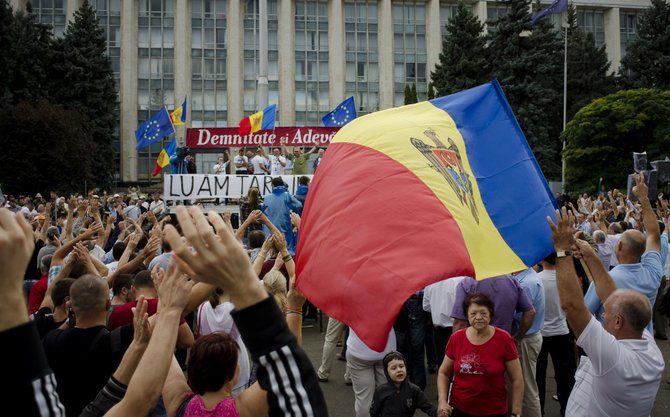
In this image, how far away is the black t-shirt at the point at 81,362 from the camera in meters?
3.51

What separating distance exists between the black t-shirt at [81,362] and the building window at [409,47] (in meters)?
55.2

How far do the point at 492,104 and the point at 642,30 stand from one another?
47.0 meters

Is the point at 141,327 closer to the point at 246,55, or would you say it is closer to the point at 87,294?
the point at 87,294

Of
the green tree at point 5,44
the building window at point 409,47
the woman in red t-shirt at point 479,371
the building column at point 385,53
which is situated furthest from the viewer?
the building window at point 409,47

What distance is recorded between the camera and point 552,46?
4178 cm

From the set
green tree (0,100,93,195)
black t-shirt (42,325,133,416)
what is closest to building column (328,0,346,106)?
green tree (0,100,93,195)

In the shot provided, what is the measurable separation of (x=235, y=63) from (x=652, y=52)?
34.9m

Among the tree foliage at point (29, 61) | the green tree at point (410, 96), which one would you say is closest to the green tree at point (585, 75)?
the green tree at point (410, 96)

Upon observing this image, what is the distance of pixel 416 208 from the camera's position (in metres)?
3.99

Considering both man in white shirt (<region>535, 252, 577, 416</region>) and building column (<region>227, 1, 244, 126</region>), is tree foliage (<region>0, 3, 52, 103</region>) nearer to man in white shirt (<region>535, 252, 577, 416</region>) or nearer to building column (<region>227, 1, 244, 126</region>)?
building column (<region>227, 1, 244, 126</region>)

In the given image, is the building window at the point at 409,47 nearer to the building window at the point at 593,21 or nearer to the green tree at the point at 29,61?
the building window at the point at 593,21

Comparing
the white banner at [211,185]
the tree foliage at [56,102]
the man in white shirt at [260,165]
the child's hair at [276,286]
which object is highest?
the tree foliage at [56,102]

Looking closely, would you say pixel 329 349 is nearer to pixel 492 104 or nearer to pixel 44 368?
pixel 492 104

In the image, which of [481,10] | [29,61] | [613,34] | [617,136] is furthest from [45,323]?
[613,34]
